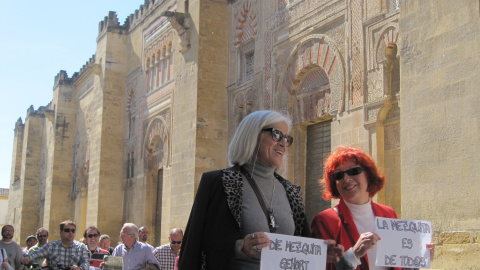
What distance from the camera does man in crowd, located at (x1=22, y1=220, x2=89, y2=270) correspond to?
5.76 meters

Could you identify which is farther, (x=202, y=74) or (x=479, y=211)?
(x=202, y=74)

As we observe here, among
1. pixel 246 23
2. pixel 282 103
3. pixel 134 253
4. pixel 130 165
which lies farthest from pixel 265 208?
pixel 130 165

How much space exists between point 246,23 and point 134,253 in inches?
263

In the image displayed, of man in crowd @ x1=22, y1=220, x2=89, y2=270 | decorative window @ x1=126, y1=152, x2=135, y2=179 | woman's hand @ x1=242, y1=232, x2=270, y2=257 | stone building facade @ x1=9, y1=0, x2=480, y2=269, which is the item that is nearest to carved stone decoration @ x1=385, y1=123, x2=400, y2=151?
stone building facade @ x1=9, y1=0, x2=480, y2=269

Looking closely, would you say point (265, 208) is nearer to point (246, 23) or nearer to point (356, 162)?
point (356, 162)

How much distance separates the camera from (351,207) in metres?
2.96

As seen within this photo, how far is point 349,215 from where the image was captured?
292 cm

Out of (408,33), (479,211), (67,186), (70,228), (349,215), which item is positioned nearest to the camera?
(349,215)

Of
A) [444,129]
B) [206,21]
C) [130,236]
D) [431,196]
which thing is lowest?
[130,236]

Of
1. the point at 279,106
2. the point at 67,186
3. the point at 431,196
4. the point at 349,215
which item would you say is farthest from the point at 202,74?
the point at 67,186

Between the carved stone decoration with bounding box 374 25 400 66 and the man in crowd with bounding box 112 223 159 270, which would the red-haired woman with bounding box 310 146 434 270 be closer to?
the man in crowd with bounding box 112 223 159 270

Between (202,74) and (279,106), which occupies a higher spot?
(202,74)

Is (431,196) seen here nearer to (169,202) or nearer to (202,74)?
(202,74)

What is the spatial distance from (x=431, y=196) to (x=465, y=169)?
48cm
